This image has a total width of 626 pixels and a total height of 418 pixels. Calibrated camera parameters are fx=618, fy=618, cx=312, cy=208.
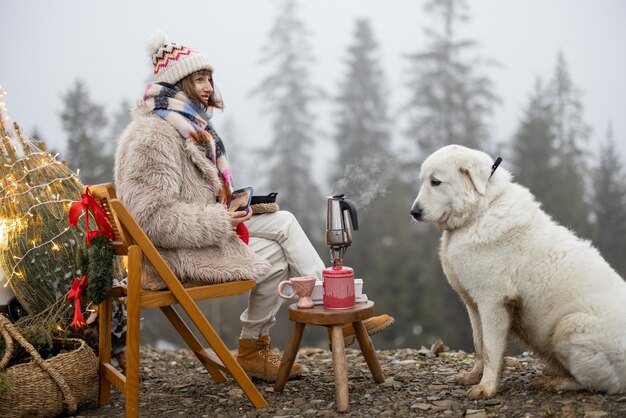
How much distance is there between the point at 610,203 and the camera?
22.0m

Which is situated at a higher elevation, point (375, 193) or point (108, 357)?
point (375, 193)

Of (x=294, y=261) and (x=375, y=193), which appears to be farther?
(x=375, y=193)

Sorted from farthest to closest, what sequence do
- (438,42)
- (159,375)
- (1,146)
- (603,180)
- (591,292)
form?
(603,180) < (438,42) < (159,375) < (1,146) < (591,292)

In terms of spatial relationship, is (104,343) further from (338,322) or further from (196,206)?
(338,322)

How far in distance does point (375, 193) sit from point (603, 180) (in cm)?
2041

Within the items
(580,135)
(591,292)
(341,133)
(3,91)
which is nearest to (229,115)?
(341,133)

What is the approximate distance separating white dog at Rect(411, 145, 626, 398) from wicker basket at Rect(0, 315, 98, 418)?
2.24 m

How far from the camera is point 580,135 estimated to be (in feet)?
71.0

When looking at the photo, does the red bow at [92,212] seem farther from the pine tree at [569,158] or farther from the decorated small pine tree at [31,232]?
the pine tree at [569,158]

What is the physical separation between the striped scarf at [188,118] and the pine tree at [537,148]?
1868 cm

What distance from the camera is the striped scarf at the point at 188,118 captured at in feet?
12.3

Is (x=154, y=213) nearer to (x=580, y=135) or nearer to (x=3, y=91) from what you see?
(x=3, y=91)

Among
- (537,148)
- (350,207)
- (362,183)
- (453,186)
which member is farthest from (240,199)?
(537,148)

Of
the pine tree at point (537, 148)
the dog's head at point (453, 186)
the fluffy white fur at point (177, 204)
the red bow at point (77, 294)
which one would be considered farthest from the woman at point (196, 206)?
the pine tree at point (537, 148)
